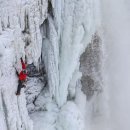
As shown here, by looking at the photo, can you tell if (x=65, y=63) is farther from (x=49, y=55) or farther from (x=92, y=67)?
(x=92, y=67)

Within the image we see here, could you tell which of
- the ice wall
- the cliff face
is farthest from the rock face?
the ice wall

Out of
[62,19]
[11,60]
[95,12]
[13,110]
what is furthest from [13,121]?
[95,12]

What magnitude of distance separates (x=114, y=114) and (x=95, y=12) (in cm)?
345

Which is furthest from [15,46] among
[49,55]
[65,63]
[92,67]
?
[92,67]

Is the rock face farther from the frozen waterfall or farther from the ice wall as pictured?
the ice wall

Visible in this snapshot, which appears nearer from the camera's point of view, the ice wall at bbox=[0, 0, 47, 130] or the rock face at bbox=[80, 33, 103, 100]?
the ice wall at bbox=[0, 0, 47, 130]

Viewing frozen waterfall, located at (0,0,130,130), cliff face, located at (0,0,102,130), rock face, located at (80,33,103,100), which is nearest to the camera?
cliff face, located at (0,0,102,130)

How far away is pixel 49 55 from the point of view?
7.47m

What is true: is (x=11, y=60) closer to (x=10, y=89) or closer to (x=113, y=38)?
(x=10, y=89)

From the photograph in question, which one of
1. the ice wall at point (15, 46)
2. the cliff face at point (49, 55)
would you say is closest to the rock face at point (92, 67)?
the cliff face at point (49, 55)

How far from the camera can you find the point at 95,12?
7.86 metres

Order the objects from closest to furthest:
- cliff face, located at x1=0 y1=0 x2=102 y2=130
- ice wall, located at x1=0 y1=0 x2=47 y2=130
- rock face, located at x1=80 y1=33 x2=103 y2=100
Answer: ice wall, located at x1=0 y1=0 x2=47 y2=130
cliff face, located at x1=0 y1=0 x2=102 y2=130
rock face, located at x1=80 y1=33 x2=103 y2=100

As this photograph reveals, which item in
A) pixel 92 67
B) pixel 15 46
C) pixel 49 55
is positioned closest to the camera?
pixel 15 46

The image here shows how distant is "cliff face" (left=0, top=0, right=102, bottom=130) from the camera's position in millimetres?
6246
